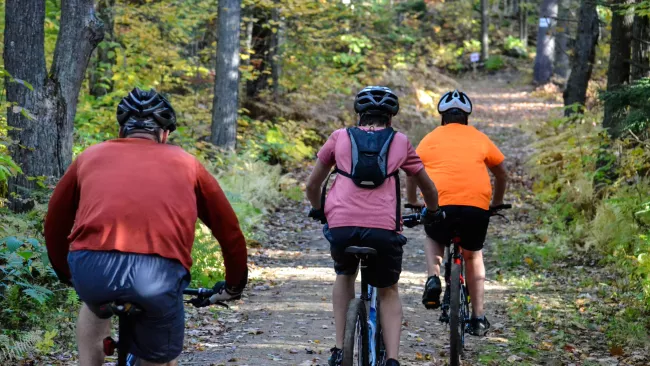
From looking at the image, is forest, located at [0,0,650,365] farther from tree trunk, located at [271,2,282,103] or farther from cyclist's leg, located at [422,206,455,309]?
cyclist's leg, located at [422,206,455,309]

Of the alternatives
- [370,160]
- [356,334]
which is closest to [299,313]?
[356,334]

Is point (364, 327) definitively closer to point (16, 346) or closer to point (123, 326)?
point (123, 326)

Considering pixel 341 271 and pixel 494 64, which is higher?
pixel 494 64

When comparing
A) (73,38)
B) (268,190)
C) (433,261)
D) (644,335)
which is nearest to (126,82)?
(268,190)

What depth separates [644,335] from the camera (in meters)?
7.27

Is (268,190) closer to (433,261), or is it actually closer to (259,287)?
(259,287)

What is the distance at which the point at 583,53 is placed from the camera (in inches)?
696

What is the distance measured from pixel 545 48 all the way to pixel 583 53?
637 inches

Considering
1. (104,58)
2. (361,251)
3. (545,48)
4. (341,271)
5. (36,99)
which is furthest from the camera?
(545,48)

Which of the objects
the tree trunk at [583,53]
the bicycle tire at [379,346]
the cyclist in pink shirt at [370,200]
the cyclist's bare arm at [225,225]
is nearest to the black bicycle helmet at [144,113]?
the cyclist's bare arm at [225,225]

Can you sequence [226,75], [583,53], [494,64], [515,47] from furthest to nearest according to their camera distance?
[515,47] < [494,64] < [583,53] < [226,75]

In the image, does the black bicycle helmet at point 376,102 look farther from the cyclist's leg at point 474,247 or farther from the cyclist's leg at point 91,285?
the cyclist's leg at point 91,285

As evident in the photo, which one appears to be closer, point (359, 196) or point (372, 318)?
point (359, 196)

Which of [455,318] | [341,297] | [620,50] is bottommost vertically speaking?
[455,318]
